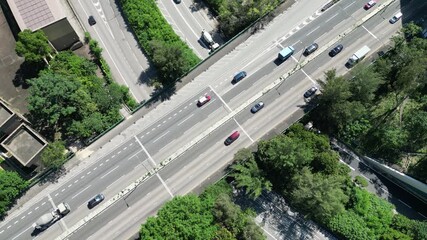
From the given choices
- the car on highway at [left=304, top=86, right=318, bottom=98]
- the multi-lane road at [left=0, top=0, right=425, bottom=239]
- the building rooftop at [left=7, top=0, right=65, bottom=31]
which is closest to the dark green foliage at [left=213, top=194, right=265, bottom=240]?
the multi-lane road at [left=0, top=0, right=425, bottom=239]

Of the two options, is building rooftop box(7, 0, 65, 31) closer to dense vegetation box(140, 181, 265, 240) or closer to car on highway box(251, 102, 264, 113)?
car on highway box(251, 102, 264, 113)

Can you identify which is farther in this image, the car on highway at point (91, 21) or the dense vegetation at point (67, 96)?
the car on highway at point (91, 21)

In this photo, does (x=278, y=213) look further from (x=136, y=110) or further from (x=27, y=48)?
(x=27, y=48)

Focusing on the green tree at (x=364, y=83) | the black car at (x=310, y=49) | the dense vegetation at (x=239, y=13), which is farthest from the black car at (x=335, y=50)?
the dense vegetation at (x=239, y=13)

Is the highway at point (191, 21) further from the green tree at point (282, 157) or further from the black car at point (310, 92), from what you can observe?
the green tree at point (282, 157)

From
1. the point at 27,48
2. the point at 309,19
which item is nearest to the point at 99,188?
the point at 27,48
